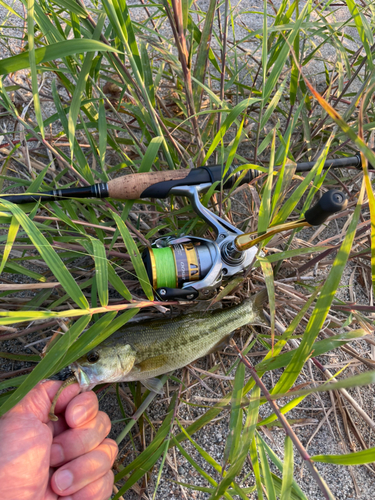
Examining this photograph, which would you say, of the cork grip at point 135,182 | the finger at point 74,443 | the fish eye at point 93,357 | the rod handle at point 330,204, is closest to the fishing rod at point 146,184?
the cork grip at point 135,182

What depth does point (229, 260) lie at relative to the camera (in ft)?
6.48

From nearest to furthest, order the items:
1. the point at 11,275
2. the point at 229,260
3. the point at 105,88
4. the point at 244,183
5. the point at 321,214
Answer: the point at 321,214, the point at 229,260, the point at 244,183, the point at 11,275, the point at 105,88

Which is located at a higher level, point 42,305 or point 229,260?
point 229,260

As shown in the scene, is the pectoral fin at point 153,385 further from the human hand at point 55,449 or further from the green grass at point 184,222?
the human hand at point 55,449

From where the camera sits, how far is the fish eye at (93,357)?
192 cm

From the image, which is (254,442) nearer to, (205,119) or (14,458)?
(14,458)

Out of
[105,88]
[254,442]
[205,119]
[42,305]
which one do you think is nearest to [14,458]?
[42,305]

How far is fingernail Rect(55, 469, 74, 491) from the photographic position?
189cm

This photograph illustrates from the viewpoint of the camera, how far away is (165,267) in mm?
1890

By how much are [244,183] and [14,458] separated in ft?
6.22

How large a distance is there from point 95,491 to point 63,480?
18 centimetres

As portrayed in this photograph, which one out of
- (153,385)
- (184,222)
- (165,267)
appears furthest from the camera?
(184,222)

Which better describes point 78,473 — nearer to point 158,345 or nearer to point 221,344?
point 158,345

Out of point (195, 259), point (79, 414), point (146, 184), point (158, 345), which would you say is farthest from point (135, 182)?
point (79, 414)
